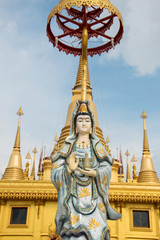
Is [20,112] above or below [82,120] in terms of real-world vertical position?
above

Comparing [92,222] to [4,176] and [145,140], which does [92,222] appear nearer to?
[4,176]

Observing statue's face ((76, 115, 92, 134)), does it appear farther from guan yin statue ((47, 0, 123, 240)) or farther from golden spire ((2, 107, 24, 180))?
golden spire ((2, 107, 24, 180))

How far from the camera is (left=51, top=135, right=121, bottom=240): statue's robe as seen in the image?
7512 millimetres

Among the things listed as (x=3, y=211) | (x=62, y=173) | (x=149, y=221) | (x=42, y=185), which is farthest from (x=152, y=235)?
(x=62, y=173)

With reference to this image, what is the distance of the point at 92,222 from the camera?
761 centimetres

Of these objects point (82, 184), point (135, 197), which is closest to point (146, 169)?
point (135, 197)

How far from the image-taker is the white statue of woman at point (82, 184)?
24.8ft

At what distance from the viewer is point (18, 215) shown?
15.3 m

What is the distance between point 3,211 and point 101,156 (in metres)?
8.93

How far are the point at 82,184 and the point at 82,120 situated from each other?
2.02 m

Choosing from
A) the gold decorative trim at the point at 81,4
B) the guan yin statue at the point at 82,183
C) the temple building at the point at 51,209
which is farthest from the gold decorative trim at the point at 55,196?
the gold decorative trim at the point at 81,4

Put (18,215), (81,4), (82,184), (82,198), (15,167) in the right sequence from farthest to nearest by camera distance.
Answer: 1. (15,167)
2. (18,215)
3. (81,4)
4. (82,184)
5. (82,198)

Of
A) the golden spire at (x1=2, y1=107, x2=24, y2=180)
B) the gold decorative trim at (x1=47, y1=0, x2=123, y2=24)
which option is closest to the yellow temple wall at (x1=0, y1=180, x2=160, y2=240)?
the golden spire at (x1=2, y1=107, x2=24, y2=180)

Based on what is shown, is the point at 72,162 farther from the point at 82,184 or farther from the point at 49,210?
the point at 49,210
